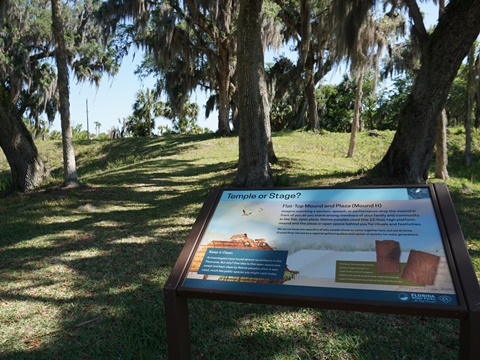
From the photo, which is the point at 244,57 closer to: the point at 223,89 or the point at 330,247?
the point at 330,247

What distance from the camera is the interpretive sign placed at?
81.3 inches

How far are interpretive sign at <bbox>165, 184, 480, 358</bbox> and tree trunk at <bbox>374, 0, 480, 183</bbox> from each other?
5722mm

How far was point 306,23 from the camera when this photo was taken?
466 inches

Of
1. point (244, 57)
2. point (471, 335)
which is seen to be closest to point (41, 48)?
point (244, 57)

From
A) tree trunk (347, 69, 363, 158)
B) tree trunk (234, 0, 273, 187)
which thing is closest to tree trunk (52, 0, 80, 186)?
tree trunk (234, 0, 273, 187)

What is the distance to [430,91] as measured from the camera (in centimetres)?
746

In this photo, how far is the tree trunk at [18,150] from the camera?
861cm

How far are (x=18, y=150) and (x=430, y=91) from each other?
841 centimetres

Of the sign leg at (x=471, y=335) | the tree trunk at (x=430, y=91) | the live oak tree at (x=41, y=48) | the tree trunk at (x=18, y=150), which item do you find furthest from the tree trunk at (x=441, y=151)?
the live oak tree at (x=41, y=48)

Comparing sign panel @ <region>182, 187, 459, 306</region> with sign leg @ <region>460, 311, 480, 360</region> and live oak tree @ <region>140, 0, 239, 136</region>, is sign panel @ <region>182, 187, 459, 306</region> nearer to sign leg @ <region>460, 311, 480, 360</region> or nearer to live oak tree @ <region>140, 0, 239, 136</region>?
sign leg @ <region>460, 311, 480, 360</region>

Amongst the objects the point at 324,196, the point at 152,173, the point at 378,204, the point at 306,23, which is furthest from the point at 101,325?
the point at 306,23

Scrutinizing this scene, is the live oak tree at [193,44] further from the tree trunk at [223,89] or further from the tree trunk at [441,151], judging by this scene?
the tree trunk at [441,151]

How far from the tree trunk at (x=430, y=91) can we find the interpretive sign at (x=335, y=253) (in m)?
5.72

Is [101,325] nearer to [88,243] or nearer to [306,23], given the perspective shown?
[88,243]
